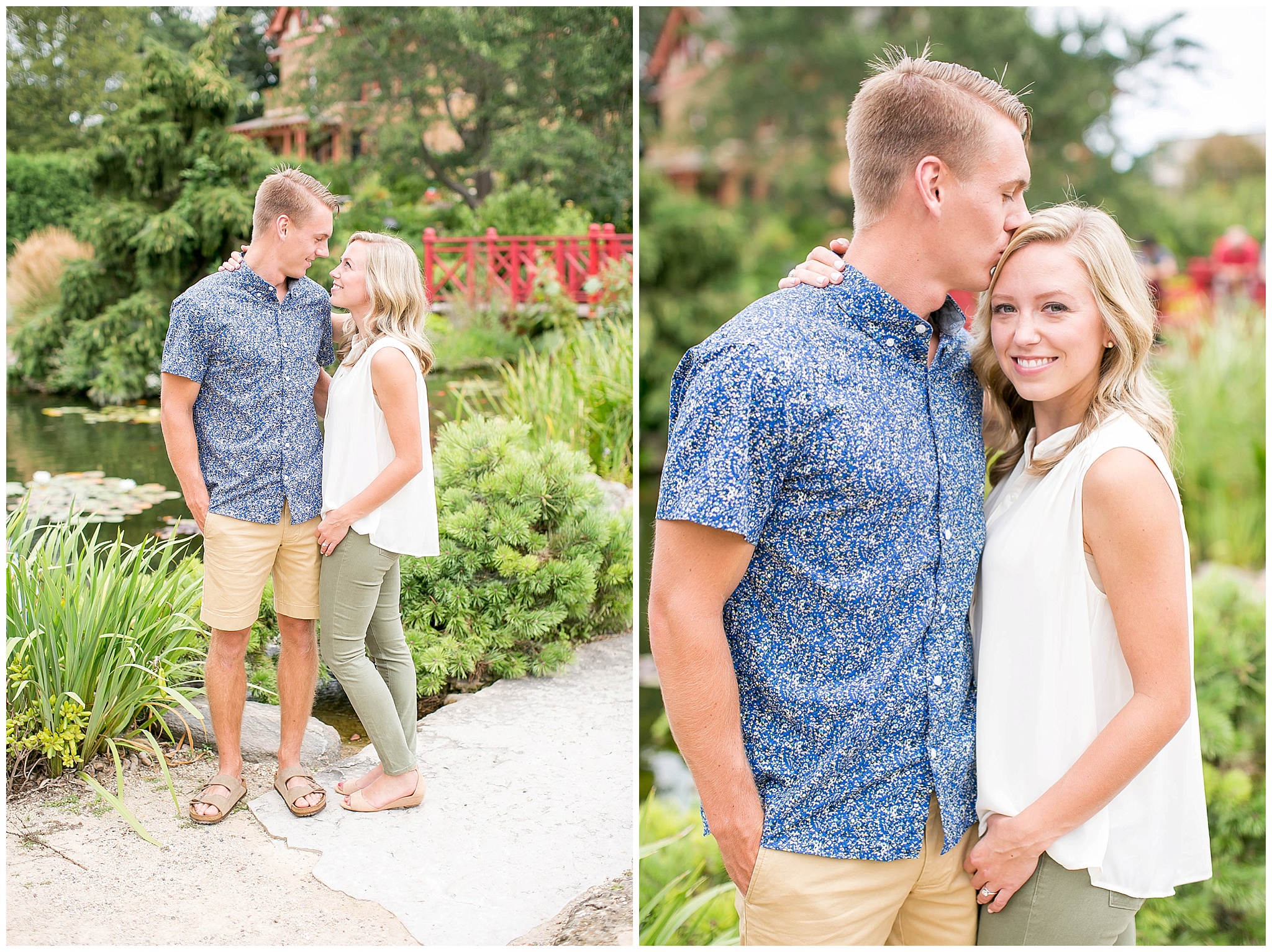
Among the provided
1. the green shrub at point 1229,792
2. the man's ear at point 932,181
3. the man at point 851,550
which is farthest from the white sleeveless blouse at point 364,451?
the green shrub at point 1229,792

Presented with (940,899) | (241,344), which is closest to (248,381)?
(241,344)

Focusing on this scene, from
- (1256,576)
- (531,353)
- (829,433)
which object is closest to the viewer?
(829,433)

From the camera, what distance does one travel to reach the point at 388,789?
7.77 ft

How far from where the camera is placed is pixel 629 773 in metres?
2.47

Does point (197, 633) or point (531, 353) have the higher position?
point (531, 353)

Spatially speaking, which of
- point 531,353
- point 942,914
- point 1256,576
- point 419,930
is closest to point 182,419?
point 531,353

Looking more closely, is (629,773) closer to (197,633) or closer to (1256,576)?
(197,633)

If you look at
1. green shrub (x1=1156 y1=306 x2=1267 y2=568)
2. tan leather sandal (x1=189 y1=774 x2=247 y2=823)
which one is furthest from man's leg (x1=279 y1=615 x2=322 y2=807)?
green shrub (x1=1156 y1=306 x2=1267 y2=568)

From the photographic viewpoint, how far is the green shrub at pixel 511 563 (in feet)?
8.66

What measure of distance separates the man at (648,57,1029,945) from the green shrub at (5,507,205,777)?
1442 millimetres

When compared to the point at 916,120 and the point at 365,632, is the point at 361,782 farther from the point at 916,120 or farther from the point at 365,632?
the point at 916,120

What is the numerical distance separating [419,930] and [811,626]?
131 cm

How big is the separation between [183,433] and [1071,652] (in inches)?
77.6

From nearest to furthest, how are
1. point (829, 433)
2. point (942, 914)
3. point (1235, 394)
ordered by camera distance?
point (829, 433)
point (942, 914)
point (1235, 394)
